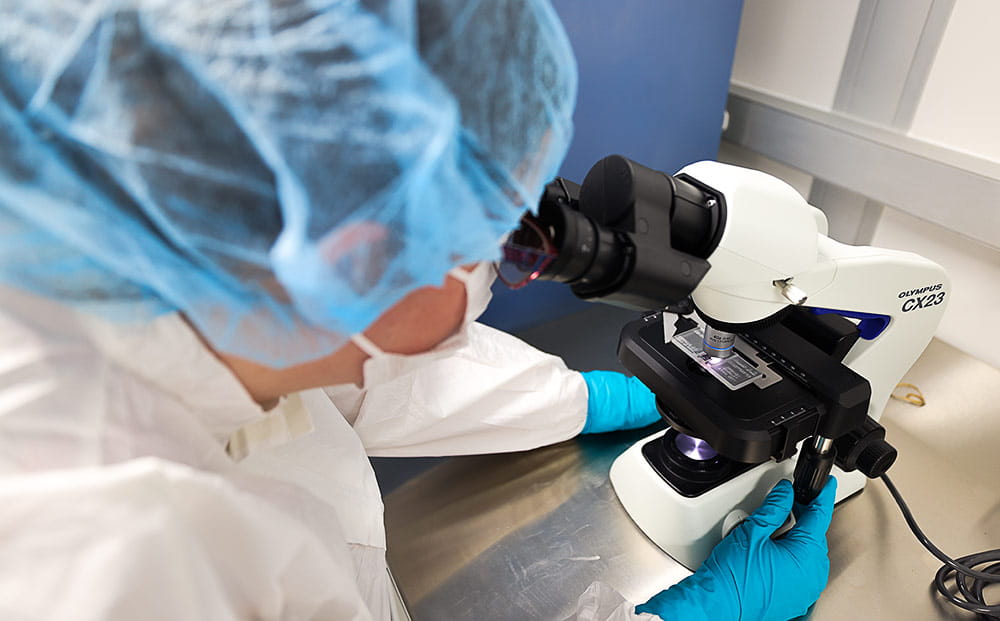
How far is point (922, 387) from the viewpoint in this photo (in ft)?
3.84

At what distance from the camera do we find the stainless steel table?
82 cm

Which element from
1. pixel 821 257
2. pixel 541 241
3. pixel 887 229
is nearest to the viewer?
pixel 541 241

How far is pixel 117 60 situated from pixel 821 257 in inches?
25.5

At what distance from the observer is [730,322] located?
637mm

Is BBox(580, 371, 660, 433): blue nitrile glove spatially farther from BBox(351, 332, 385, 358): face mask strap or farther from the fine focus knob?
BBox(351, 332, 385, 358): face mask strap

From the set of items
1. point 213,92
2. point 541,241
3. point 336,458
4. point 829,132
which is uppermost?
point 213,92

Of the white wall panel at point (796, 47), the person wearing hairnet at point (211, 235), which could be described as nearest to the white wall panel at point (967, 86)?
the white wall panel at point (796, 47)

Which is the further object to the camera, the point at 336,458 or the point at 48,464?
the point at 336,458

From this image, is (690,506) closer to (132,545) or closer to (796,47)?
(132,545)

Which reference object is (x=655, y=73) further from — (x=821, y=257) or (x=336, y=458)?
(x=336, y=458)

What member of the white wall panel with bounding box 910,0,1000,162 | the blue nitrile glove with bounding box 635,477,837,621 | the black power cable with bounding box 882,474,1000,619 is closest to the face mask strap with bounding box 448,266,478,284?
the blue nitrile glove with bounding box 635,477,837,621

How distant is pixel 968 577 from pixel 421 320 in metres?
0.85

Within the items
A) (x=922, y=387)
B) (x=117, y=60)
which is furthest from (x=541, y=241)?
(x=922, y=387)

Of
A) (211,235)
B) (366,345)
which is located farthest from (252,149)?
(366,345)
